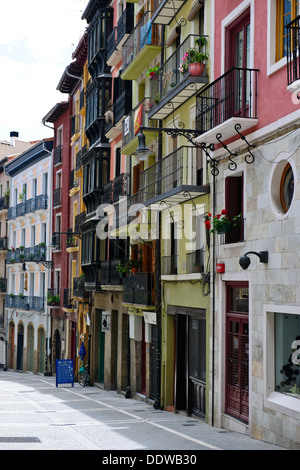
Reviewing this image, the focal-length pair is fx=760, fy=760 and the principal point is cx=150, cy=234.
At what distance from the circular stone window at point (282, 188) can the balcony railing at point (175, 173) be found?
187 inches

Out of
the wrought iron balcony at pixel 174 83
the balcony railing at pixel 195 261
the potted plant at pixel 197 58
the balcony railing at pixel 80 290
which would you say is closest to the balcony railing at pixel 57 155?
the balcony railing at pixel 80 290

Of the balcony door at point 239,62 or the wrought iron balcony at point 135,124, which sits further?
the wrought iron balcony at point 135,124

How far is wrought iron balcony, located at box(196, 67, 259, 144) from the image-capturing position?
611 inches

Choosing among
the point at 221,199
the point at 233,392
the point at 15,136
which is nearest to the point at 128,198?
the point at 221,199

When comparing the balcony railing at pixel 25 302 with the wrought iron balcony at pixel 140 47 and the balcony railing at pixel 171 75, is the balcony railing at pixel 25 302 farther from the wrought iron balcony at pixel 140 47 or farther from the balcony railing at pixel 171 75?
the balcony railing at pixel 171 75

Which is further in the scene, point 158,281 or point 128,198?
point 128,198

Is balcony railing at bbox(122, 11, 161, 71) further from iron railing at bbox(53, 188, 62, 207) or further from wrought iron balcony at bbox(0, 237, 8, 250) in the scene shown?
wrought iron balcony at bbox(0, 237, 8, 250)

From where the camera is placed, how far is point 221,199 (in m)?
18.0

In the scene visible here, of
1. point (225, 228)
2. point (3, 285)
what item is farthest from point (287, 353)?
point (3, 285)

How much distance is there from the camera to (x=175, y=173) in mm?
21781

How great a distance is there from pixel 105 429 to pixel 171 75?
34.5 ft

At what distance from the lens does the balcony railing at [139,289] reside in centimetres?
2441
